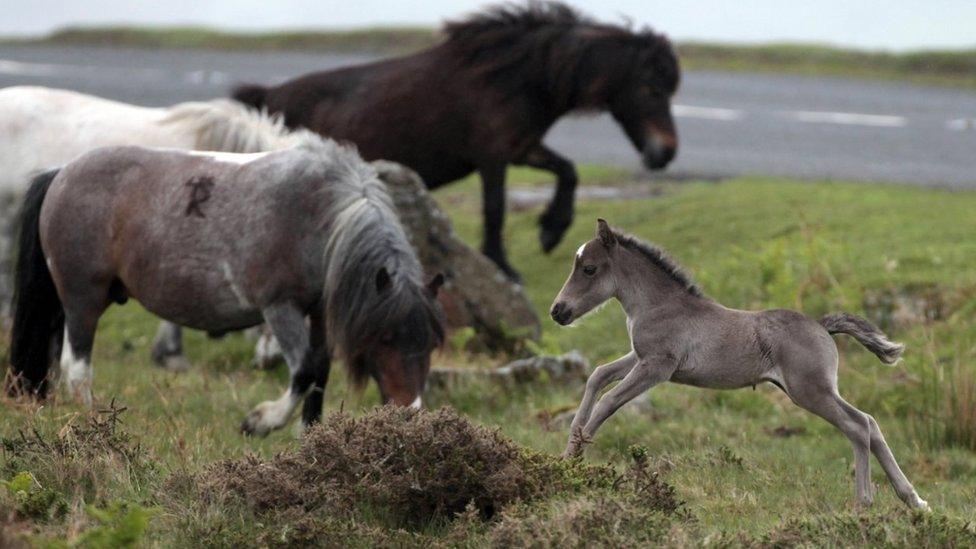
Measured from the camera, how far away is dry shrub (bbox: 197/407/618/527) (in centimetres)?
588

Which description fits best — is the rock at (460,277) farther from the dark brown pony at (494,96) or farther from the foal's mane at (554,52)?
the foal's mane at (554,52)

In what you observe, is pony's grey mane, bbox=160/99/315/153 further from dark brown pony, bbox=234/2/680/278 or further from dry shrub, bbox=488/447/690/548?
dry shrub, bbox=488/447/690/548

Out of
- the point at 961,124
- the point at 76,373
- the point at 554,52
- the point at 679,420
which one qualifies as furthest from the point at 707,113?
the point at 76,373

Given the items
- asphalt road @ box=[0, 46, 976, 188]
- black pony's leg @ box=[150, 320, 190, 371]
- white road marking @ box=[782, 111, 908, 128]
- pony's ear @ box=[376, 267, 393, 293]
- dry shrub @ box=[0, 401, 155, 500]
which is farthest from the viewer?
white road marking @ box=[782, 111, 908, 128]

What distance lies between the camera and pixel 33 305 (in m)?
8.91

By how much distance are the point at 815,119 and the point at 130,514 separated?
19.1 meters

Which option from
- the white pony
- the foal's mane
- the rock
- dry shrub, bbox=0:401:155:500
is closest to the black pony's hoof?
the foal's mane

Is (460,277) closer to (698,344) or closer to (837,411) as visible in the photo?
Answer: (698,344)

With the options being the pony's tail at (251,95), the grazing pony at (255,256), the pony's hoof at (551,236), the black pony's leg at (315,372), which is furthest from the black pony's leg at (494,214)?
the black pony's leg at (315,372)

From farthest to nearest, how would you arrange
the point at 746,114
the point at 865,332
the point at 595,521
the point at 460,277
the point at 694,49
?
the point at 694,49 < the point at 746,114 < the point at 460,277 < the point at 865,332 < the point at 595,521

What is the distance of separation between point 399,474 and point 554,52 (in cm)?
765

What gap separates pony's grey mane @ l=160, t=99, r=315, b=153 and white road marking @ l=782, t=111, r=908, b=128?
1332cm

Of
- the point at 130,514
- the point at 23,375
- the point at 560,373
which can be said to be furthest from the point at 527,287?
the point at 130,514

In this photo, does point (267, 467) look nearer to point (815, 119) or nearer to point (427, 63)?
point (427, 63)
